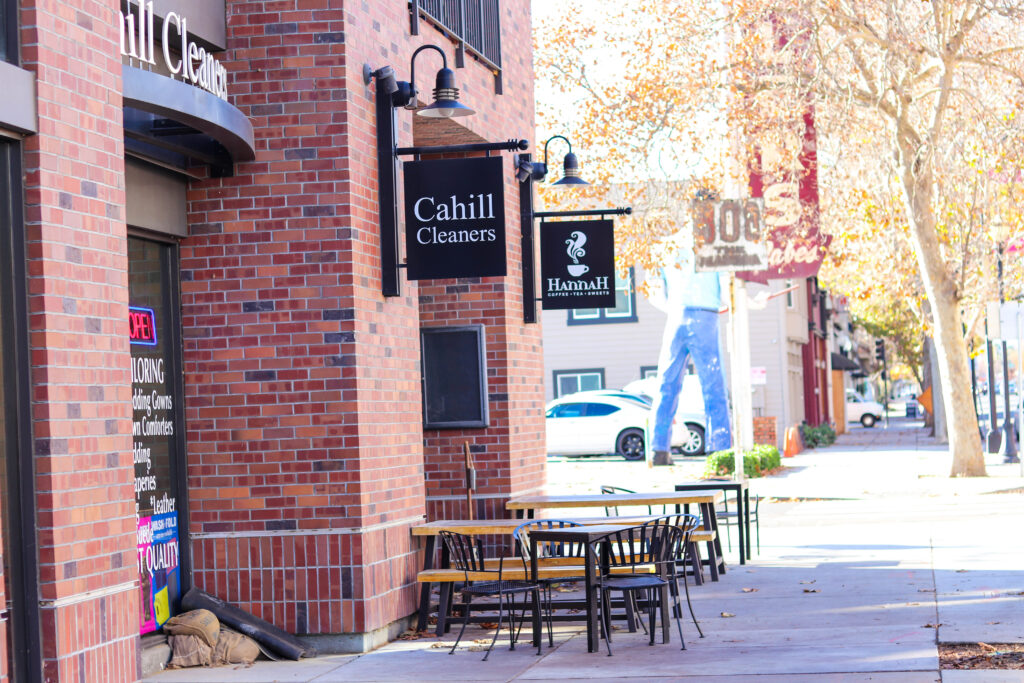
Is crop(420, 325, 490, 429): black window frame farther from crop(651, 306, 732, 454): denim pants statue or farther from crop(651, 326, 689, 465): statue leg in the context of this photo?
crop(651, 306, 732, 454): denim pants statue

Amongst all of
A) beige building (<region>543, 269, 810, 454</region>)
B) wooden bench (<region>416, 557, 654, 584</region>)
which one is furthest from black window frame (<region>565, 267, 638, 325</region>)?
wooden bench (<region>416, 557, 654, 584</region>)

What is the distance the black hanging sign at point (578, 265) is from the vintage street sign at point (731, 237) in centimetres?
927

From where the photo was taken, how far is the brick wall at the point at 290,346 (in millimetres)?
9492

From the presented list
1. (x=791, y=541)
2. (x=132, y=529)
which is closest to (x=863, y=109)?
(x=791, y=541)

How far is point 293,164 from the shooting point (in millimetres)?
9648

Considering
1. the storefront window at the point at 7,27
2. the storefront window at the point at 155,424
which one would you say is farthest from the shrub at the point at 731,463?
the storefront window at the point at 7,27

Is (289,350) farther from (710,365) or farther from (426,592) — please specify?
(710,365)

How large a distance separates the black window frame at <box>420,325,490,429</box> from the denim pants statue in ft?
61.4

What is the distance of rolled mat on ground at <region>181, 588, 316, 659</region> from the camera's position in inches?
364

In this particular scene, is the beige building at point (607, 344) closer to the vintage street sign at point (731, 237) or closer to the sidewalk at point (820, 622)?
the vintage street sign at point (731, 237)

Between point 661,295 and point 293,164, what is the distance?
23192 millimetres

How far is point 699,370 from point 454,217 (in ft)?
72.1

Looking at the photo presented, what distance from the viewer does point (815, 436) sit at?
134 ft

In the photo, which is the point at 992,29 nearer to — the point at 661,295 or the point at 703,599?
the point at 661,295
